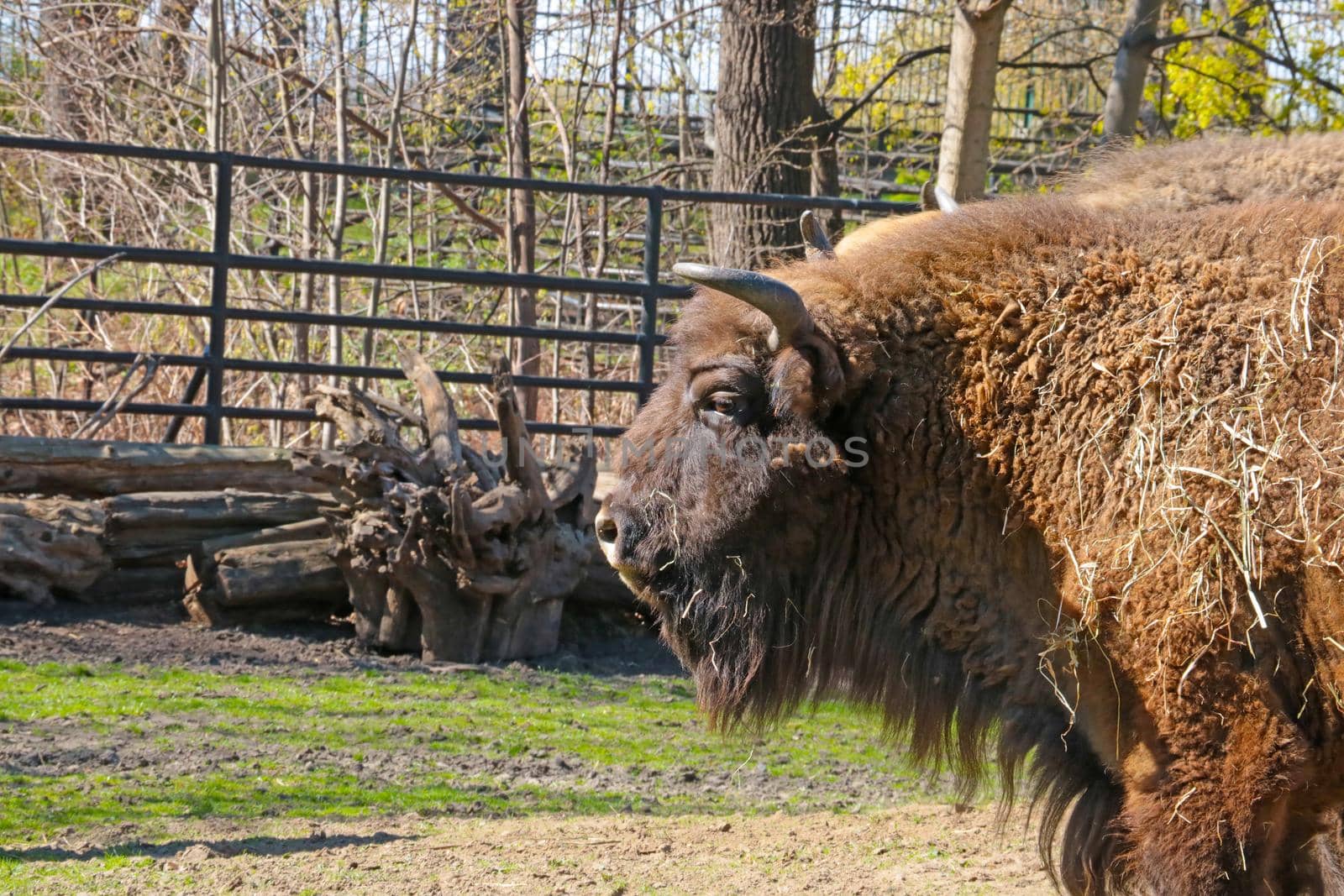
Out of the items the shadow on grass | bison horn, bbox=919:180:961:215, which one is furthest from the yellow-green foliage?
the shadow on grass

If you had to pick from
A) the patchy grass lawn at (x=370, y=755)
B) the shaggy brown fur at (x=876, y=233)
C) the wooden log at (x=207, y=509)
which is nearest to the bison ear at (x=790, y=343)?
the shaggy brown fur at (x=876, y=233)

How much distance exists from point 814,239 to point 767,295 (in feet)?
3.32

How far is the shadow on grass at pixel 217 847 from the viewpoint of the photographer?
14.6ft

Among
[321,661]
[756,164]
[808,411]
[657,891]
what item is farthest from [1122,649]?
[756,164]

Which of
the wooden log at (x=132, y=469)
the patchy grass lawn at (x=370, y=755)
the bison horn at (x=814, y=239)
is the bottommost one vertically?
the patchy grass lawn at (x=370, y=755)

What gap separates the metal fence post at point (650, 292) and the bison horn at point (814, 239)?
16.3 ft

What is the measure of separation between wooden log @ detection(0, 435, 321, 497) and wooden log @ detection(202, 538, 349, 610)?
0.45 meters

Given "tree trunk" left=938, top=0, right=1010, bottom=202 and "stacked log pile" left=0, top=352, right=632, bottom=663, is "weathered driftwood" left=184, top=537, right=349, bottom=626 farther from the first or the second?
"tree trunk" left=938, top=0, right=1010, bottom=202

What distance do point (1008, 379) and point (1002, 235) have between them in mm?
460

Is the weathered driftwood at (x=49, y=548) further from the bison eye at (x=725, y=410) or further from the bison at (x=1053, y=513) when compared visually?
the bison eye at (x=725, y=410)

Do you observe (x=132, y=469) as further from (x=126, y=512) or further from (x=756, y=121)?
(x=756, y=121)

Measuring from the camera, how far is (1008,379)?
11.9ft

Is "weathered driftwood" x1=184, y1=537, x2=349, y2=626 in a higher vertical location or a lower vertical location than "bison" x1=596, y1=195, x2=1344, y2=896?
lower

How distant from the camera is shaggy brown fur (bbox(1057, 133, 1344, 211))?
4.78 meters
